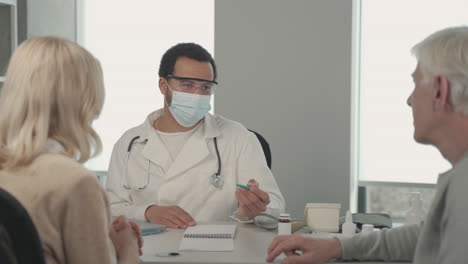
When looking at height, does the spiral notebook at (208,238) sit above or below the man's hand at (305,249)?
below

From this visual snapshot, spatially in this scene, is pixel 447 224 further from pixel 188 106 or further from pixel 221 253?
pixel 188 106

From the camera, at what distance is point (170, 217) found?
252 cm

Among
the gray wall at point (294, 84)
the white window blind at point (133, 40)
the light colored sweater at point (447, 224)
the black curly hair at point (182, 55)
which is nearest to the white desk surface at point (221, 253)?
the light colored sweater at point (447, 224)

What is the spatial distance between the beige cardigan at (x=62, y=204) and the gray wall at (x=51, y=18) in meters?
3.07

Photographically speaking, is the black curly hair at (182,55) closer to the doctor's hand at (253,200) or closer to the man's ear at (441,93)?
the doctor's hand at (253,200)

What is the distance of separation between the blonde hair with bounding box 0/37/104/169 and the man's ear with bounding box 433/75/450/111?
2.95 ft

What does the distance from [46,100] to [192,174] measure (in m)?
1.51

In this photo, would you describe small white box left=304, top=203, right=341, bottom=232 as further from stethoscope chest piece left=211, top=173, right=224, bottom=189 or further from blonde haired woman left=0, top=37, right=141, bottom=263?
blonde haired woman left=0, top=37, right=141, bottom=263

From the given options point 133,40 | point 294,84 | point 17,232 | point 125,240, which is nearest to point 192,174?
point 125,240

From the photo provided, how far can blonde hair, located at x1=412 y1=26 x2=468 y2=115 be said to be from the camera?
5.18 ft

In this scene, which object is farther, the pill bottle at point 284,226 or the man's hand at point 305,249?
the pill bottle at point 284,226

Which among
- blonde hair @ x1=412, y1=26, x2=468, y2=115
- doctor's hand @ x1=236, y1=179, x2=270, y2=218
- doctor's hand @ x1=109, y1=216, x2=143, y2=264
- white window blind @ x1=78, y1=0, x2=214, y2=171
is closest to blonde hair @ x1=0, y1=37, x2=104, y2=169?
doctor's hand @ x1=109, y1=216, x2=143, y2=264

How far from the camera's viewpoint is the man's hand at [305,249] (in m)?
1.87

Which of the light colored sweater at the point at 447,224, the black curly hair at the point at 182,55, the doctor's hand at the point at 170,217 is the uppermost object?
the black curly hair at the point at 182,55
